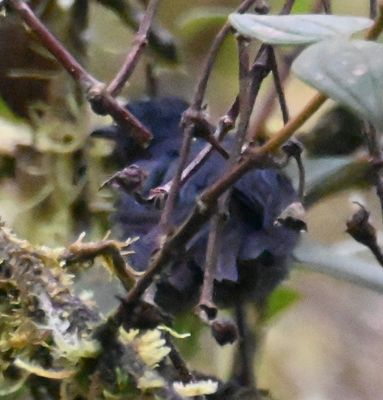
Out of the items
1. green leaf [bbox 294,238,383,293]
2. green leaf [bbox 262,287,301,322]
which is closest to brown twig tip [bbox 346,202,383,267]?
green leaf [bbox 294,238,383,293]

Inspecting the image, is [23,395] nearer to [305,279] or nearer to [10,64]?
[10,64]

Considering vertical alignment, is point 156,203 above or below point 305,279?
above

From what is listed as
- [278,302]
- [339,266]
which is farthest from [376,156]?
[278,302]

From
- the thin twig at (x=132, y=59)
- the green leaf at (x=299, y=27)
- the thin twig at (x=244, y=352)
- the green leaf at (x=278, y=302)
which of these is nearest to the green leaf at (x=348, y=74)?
the green leaf at (x=299, y=27)

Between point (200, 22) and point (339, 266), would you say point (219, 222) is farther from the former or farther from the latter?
point (200, 22)

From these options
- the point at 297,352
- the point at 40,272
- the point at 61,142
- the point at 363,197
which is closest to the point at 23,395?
the point at 40,272

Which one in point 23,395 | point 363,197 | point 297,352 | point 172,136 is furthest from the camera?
point 297,352

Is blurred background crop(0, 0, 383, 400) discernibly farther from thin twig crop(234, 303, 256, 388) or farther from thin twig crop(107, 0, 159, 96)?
thin twig crop(107, 0, 159, 96)

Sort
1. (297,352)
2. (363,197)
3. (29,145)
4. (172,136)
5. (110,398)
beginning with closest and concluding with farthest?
1. (110,398)
2. (172,136)
3. (29,145)
4. (363,197)
5. (297,352)
